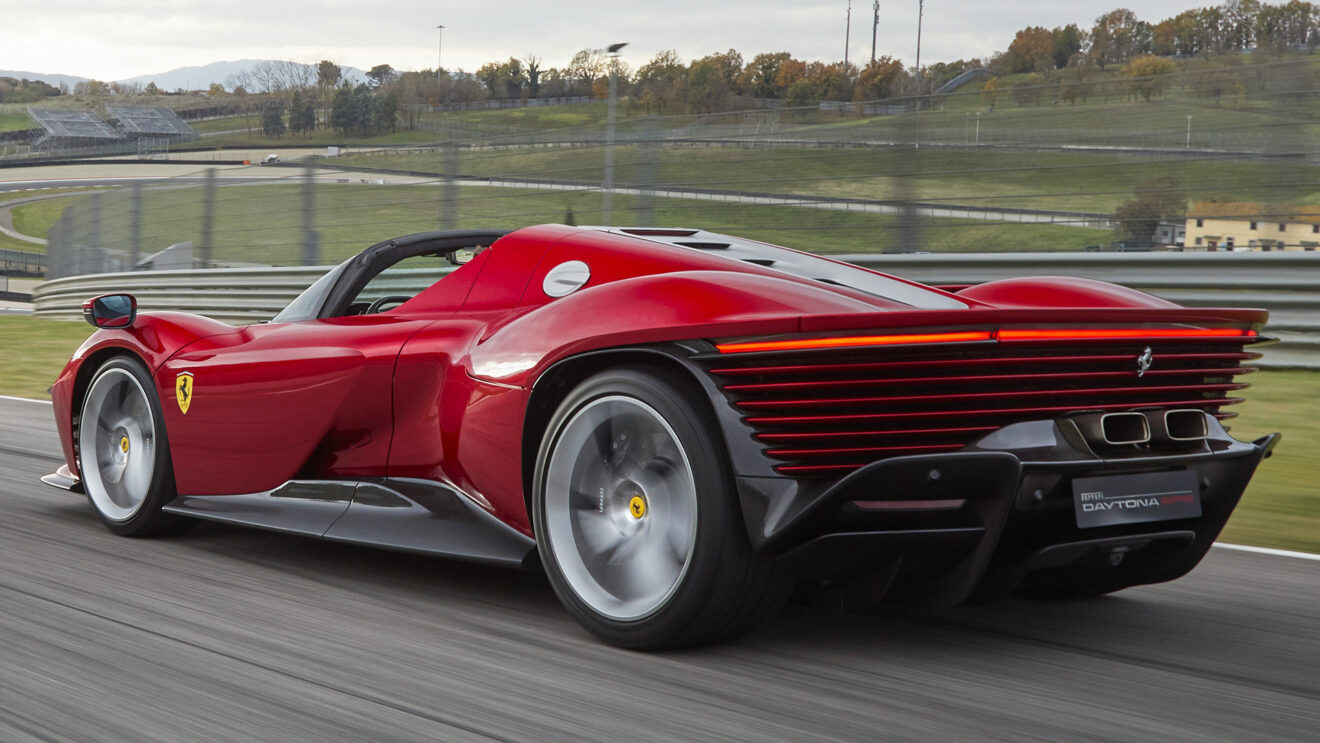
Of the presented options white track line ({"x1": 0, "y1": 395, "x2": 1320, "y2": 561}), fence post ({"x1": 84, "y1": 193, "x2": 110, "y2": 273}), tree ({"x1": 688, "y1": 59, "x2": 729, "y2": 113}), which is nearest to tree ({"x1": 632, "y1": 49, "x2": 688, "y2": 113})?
tree ({"x1": 688, "y1": 59, "x2": 729, "y2": 113})

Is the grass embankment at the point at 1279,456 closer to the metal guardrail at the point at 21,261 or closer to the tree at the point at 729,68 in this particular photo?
the tree at the point at 729,68

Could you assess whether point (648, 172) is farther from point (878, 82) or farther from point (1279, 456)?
point (1279, 456)

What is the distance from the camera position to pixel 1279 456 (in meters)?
6.46

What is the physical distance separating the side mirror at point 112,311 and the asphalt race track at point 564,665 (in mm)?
947

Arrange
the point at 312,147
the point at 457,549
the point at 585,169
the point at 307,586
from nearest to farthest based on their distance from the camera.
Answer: the point at 457,549
the point at 307,586
the point at 585,169
the point at 312,147

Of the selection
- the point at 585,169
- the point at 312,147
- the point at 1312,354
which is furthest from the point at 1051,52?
the point at 312,147

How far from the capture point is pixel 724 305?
9.50 ft

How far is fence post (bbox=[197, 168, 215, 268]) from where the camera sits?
50.2 ft

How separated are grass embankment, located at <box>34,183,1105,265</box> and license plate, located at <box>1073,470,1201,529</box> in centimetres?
514

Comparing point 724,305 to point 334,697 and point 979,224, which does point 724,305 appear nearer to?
point 334,697

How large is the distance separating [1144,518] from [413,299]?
6.91ft

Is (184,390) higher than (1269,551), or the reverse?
(184,390)

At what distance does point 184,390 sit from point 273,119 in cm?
7508

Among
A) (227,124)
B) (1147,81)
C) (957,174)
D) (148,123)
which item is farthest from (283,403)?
(148,123)
